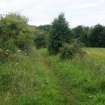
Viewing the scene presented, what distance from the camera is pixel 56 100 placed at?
9945 millimetres

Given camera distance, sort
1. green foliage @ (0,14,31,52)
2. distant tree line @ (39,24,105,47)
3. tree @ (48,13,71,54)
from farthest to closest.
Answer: distant tree line @ (39,24,105,47), tree @ (48,13,71,54), green foliage @ (0,14,31,52)

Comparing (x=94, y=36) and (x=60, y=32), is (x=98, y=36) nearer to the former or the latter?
(x=94, y=36)

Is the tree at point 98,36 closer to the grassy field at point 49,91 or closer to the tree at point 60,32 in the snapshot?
the tree at point 60,32

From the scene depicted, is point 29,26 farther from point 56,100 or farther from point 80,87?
point 56,100

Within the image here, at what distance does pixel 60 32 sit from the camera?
34156 millimetres

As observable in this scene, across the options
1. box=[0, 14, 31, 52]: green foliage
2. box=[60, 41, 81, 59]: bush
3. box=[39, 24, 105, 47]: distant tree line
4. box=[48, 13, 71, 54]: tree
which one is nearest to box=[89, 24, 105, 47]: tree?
box=[39, 24, 105, 47]: distant tree line

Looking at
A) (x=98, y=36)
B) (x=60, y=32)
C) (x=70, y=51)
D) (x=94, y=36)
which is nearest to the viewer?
(x=70, y=51)

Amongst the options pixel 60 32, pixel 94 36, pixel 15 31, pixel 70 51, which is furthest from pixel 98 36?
pixel 15 31

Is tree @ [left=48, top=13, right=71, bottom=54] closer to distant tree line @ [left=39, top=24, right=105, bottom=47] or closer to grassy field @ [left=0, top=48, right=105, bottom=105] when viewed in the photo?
grassy field @ [left=0, top=48, right=105, bottom=105]

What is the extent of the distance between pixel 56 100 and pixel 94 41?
5520 centimetres

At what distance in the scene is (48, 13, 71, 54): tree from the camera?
3403 cm

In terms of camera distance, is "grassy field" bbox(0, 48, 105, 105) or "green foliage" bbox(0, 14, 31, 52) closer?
"grassy field" bbox(0, 48, 105, 105)

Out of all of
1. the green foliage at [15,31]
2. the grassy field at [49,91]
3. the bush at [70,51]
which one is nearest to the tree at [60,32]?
the bush at [70,51]

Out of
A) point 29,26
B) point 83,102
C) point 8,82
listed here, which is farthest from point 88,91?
point 29,26
